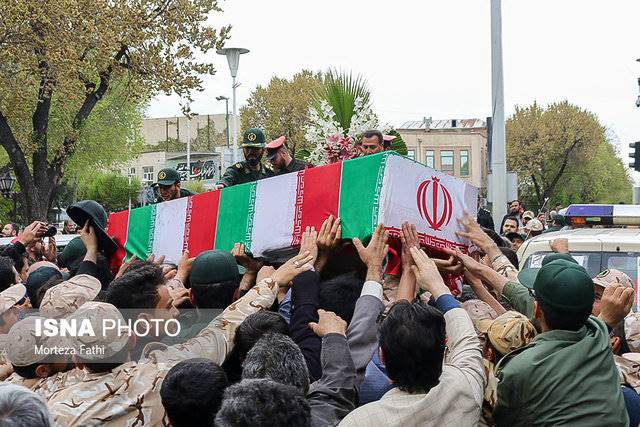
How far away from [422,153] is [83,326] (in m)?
71.5

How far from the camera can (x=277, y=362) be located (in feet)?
11.3

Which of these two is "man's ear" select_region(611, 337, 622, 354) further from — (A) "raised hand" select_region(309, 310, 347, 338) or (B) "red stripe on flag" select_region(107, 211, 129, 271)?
(B) "red stripe on flag" select_region(107, 211, 129, 271)

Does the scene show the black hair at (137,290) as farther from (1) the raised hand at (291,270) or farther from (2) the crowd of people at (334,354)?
(1) the raised hand at (291,270)

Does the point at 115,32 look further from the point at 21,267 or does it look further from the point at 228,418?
the point at 228,418

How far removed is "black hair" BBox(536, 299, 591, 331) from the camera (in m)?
3.52

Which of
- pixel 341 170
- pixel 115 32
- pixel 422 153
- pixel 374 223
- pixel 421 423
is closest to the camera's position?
pixel 421 423

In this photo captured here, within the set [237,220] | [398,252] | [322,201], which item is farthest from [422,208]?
[237,220]

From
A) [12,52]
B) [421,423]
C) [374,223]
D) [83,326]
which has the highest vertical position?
[12,52]

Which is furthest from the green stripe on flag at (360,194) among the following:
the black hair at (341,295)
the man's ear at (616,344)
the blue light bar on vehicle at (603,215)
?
the blue light bar on vehicle at (603,215)

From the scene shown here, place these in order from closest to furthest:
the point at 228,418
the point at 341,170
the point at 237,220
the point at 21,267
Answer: the point at 228,418
the point at 341,170
the point at 237,220
the point at 21,267

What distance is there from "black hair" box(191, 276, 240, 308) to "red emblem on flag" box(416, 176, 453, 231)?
1.31 m

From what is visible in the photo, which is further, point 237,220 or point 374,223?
point 237,220

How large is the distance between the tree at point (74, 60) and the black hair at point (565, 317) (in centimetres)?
1331

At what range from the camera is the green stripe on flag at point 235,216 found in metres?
5.79
